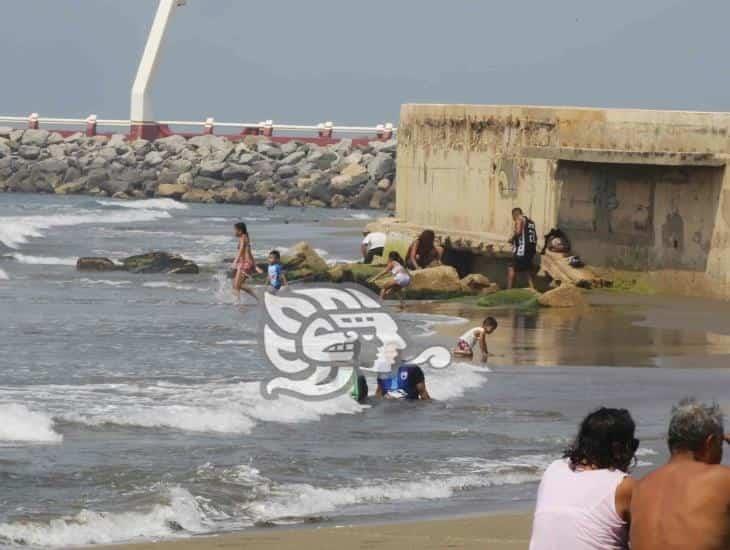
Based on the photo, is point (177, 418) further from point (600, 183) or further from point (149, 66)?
point (149, 66)

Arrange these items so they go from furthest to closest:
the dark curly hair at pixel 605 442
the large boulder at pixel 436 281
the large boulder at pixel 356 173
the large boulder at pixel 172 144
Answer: the large boulder at pixel 172 144
the large boulder at pixel 356 173
the large boulder at pixel 436 281
the dark curly hair at pixel 605 442

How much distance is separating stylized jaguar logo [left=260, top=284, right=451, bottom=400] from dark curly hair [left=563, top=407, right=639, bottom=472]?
8.01 meters

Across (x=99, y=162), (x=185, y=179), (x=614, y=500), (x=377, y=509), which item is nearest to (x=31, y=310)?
(x=377, y=509)

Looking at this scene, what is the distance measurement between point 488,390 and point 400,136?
471 inches

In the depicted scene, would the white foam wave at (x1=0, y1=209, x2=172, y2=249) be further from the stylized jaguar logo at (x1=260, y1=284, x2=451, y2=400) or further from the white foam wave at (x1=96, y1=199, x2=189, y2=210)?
the stylized jaguar logo at (x1=260, y1=284, x2=451, y2=400)

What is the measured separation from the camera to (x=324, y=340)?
50.3ft

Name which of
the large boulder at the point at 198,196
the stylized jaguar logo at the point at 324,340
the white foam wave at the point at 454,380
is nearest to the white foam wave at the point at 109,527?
the stylized jaguar logo at the point at 324,340

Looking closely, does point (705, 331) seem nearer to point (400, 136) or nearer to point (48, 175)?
point (400, 136)

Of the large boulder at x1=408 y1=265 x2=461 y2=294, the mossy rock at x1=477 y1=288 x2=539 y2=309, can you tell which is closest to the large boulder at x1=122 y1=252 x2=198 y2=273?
the large boulder at x1=408 y1=265 x2=461 y2=294

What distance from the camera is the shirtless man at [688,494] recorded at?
4793 mm

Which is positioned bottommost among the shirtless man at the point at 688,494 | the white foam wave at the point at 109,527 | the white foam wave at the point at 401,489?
the white foam wave at the point at 109,527

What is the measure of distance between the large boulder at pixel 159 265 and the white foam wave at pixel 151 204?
1078 inches

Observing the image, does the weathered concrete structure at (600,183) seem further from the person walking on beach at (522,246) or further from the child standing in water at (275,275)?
the child standing in water at (275,275)

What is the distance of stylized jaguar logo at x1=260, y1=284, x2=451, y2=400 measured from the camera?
44.4 ft
